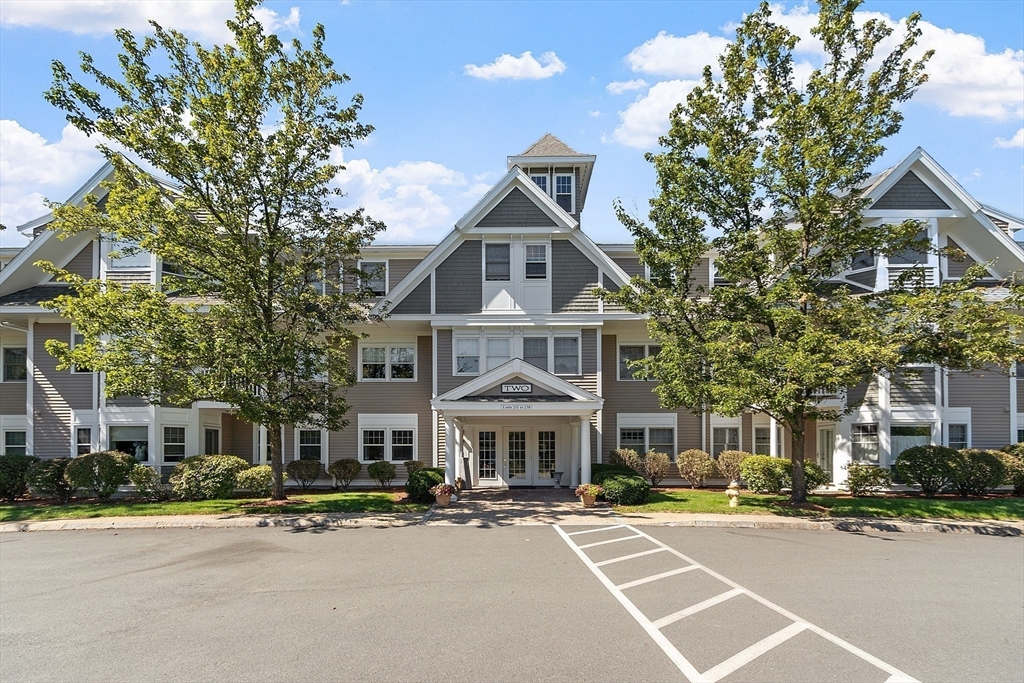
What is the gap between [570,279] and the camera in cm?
2311

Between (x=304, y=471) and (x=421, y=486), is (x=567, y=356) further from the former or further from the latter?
(x=304, y=471)

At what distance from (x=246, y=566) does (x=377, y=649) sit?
5.50 m

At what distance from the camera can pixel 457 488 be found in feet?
68.2

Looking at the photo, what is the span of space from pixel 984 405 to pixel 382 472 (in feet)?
66.6

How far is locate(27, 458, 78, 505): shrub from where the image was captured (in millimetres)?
19703

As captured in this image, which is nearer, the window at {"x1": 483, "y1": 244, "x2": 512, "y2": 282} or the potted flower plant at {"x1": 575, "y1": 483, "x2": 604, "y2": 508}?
the potted flower plant at {"x1": 575, "y1": 483, "x2": 604, "y2": 508}

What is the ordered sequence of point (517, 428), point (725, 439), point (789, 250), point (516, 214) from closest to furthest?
point (789, 250) → point (516, 214) → point (517, 428) → point (725, 439)

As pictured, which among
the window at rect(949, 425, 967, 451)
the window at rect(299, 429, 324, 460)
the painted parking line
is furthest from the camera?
the window at rect(299, 429, 324, 460)

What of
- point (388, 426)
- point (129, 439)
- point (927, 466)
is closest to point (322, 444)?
point (388, 426)

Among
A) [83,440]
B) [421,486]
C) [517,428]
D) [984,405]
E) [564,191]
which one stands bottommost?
[421,486]

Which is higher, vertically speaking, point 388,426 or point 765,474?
point 388,426

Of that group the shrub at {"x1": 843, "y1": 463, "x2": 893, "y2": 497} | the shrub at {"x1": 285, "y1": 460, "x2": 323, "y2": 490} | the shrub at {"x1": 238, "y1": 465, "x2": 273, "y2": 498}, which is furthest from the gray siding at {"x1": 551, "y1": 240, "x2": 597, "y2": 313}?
the shrub at {"x1": 238, "y1": 465, "x2": 273, "y2": 498}

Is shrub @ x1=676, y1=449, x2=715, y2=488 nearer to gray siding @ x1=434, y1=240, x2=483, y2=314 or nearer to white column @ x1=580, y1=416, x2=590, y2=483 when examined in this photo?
white column @ x1=580, y1=416, x2=590, y2=483

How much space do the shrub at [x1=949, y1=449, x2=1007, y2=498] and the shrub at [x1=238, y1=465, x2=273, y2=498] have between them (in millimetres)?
20562
